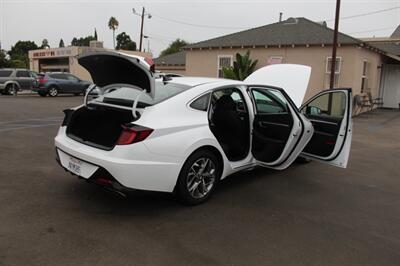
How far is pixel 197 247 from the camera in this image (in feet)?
11.0

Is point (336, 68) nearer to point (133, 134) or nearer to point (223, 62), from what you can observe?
point (223, 62)

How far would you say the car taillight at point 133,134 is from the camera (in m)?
3.62

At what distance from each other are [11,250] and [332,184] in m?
4.42

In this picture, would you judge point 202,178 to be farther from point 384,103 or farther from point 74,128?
point 384,103

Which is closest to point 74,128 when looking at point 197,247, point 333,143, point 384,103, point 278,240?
point 197,247

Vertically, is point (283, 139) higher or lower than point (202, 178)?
higher

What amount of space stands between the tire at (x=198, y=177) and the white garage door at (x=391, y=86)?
19319mm

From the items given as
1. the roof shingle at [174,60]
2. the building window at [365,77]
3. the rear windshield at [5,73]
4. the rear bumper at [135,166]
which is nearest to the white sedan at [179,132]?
the rear bumper at [135,166]

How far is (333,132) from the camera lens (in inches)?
210

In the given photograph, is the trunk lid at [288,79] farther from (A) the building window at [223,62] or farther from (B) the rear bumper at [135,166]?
(A) the building window at [223,62]

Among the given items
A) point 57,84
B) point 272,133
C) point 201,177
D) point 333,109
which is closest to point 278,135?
point 272,133

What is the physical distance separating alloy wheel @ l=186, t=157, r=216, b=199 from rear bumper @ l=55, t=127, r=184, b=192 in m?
0.31

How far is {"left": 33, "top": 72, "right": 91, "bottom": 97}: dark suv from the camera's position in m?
20.8

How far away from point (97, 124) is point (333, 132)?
345 cm
